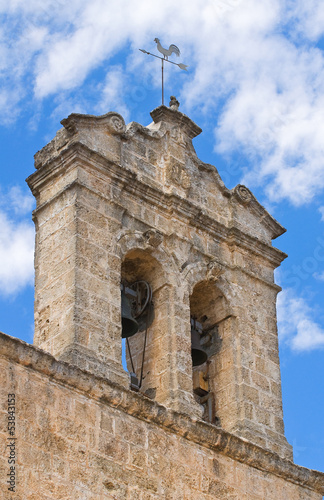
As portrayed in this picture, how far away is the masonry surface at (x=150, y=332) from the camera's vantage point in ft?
46.2

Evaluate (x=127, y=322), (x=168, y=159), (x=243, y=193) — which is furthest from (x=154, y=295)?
(x=243, y=193)

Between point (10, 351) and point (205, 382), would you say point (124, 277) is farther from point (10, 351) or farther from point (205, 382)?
point (10, 351)

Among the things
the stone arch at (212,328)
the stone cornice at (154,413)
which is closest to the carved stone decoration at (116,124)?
the stone arch at (212,328)

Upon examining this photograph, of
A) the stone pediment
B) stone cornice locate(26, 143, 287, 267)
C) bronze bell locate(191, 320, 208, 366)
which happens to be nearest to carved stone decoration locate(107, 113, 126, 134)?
the stone pediment

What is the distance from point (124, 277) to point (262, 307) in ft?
6.29

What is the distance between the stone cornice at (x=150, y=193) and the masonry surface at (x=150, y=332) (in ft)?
0.06

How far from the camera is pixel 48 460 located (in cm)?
1370

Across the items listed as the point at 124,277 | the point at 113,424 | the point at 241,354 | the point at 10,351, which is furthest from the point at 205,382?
the point at 10,351

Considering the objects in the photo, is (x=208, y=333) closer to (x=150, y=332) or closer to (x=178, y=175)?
(x=150, y=332)

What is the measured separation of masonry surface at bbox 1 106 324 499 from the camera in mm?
14094

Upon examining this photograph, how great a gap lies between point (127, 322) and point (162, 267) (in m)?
0.82

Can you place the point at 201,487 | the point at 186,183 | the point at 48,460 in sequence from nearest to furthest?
the point at 48,460 < the point at 201,487 < the point at 186,183

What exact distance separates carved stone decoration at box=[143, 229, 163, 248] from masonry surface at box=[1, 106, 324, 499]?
0.02 metres

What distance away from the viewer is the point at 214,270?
55.9 ft
